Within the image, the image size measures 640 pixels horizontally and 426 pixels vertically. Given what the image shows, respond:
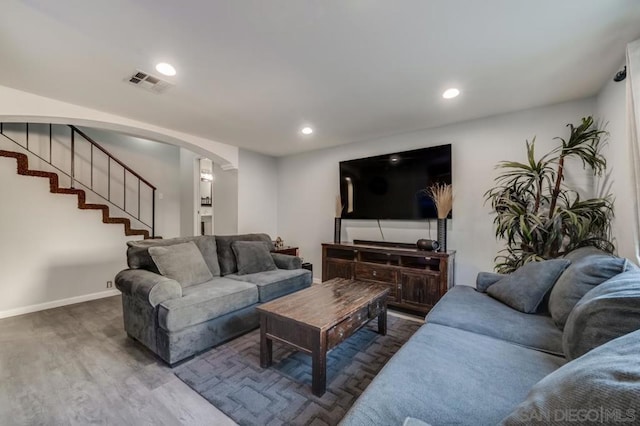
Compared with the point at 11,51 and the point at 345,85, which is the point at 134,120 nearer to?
the point at 11,51

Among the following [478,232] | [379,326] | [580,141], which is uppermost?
[580,141]

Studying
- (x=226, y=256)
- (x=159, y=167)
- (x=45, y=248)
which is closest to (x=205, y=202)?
(x=159, y=167)

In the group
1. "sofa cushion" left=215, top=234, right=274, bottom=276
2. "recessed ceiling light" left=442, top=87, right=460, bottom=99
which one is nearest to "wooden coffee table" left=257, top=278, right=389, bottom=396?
"sofa cushion" left=215, top=234, right=274, bottom=276

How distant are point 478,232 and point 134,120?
451cm

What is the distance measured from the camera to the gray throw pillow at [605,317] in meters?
1.07

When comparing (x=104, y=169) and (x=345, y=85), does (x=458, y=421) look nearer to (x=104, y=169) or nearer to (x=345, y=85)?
(x=345, y=85)

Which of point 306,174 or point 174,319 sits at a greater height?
point 306,174

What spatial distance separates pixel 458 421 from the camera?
3.02 feet

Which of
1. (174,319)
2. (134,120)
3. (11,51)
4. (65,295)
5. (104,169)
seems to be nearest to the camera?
(11,51)

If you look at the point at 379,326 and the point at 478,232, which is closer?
the point at 379,326

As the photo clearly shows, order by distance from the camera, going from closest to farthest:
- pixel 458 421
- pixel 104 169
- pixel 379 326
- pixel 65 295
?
pixel 458 421, pixel 379 326, pixel 65 295, pixel 104 169

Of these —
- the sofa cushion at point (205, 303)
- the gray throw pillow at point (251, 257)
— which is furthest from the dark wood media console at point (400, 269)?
the sofa cushion at point (205, 303)

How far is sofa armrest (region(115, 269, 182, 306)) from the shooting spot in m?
2.20

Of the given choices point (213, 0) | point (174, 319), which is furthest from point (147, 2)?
point (174, 319)
